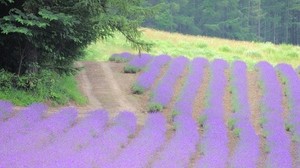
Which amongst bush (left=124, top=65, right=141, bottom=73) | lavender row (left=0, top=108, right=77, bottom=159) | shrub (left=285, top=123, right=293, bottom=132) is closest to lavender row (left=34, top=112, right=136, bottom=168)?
lavender row (left=0, top=108, right=77, bottom=159)

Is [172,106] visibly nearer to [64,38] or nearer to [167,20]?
[64,38]

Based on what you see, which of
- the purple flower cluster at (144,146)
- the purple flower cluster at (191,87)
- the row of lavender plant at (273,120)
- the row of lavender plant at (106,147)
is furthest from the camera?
the purple flower cluster at (191,87)

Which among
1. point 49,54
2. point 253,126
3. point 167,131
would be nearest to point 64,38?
point 49,54

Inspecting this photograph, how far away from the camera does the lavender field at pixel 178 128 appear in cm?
924

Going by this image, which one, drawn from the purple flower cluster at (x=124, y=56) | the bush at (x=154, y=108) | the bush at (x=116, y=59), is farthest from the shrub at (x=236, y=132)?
the purple flower cluster at (x=124, y=56)

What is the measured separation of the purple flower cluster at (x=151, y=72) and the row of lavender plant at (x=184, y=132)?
138cm

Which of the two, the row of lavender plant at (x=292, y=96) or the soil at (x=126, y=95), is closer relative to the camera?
the row of lavender plant at (x=292, y=96)

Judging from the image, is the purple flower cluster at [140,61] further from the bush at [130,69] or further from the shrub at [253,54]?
the shrub at [253,54]

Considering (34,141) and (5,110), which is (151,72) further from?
(34,141)

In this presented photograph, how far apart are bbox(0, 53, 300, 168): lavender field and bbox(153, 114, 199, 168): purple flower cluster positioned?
0.02 meters

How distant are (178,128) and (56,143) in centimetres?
408

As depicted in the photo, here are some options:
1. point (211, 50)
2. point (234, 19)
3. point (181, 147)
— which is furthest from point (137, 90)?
point (234, 19)

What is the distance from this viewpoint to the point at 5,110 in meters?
12.0

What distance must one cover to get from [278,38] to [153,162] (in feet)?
175
